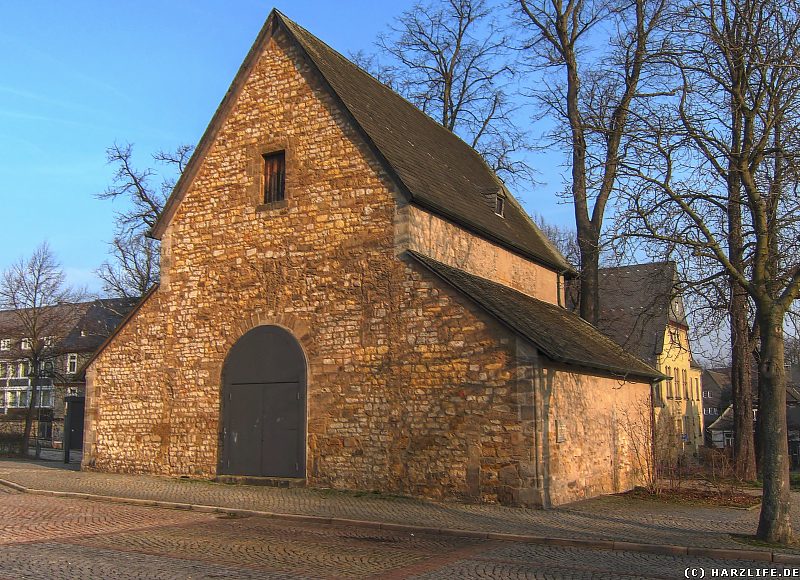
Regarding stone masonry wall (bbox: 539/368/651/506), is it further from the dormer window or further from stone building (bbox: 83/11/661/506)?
the dormer window

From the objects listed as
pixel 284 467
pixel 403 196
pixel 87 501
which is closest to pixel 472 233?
pixel 403 196

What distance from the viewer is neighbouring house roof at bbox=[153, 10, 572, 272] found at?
1712cm

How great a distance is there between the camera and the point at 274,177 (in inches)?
720

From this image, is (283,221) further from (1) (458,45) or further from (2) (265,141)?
(1) (458,45)

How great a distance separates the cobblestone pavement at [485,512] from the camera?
450 inches

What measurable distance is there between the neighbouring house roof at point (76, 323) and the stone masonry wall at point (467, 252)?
19.5 metres

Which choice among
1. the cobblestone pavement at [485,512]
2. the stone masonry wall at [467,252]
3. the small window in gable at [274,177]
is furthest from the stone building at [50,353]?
the stone masonry wall at [467,252]

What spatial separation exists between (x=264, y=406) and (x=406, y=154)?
22.6ft

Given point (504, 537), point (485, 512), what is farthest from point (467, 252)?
point (504, 537)

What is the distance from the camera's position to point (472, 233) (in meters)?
18.5

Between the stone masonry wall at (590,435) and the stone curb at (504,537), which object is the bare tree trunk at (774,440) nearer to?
the stone curb at (504,537)

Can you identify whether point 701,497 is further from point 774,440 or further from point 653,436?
point 774,440

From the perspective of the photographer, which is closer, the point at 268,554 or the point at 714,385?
the point at 268,554

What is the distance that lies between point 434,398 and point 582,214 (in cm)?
1329
